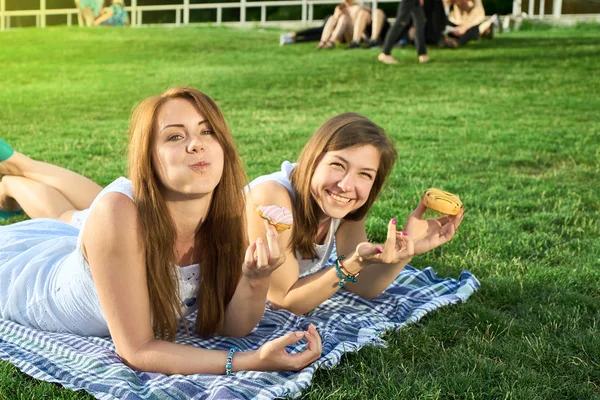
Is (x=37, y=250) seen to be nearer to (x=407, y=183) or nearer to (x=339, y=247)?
(x=339, y=247)

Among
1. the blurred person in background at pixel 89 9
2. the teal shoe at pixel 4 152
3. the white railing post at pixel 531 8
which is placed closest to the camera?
the teal shoe at pixel 4 152

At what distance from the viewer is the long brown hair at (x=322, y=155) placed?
12.2 ft

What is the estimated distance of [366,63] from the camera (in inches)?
613

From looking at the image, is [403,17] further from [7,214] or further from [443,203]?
[443,203]

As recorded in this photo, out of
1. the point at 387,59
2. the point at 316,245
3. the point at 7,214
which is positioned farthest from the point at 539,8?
the point at 316,245

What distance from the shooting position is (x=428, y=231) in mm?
3656

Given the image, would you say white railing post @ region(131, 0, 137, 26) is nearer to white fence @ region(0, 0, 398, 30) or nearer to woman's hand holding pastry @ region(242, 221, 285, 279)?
white fence @ region(0, 0, 398, 30)

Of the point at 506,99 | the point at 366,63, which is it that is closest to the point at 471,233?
the point at 506,99

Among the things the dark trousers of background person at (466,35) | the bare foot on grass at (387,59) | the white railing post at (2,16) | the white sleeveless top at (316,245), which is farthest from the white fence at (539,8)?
the white sleeveless top at (316,245)

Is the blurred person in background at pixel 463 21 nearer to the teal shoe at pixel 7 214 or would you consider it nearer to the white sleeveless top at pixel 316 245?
the teal shoe at pixel 7 214

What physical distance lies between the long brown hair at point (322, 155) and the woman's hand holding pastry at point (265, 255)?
736 mm

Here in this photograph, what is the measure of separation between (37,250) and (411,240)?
77.8 inches

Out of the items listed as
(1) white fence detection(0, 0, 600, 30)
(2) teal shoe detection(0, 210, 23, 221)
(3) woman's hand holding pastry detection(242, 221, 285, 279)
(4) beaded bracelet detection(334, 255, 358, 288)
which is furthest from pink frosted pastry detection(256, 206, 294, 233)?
(1) white fence detection(0, 0, 600, 30)

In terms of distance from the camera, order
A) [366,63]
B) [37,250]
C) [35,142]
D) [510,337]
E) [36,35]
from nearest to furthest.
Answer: [510,337]
[37,250]
[35,142]
[366,63]
[36,35]
